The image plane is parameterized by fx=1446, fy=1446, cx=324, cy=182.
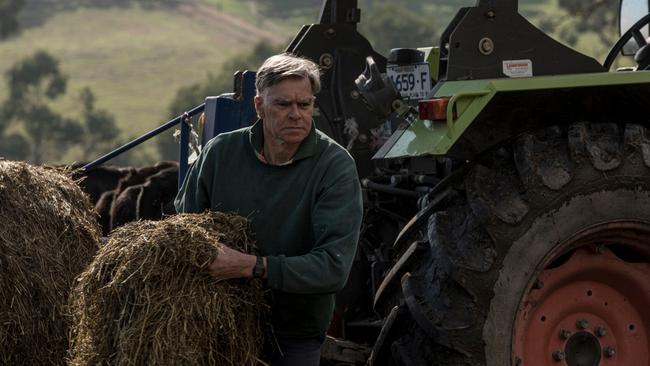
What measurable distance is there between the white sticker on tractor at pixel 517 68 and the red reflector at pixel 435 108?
Result: 0.64 meters

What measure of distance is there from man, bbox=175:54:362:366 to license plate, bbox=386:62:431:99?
73.3 inches

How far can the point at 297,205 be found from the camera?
18.8 feet

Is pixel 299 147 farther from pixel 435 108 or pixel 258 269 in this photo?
pixel 435 108

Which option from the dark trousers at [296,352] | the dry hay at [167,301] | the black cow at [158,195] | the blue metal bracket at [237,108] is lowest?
the black cow at [158,195]

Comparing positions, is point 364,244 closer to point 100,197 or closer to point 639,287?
point 639,287

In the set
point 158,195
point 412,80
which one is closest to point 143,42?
point 158,195

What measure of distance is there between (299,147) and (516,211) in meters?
1.02

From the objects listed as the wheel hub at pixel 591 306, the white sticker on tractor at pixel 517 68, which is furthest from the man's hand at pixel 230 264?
the white sticker on tractor at pixel 517 68

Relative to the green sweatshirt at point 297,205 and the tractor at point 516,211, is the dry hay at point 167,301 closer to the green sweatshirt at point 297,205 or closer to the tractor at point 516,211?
the green sweatshirt at point 297,205

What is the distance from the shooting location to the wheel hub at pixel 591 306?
6.42 metres

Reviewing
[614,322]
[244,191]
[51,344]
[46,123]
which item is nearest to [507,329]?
[614,322]

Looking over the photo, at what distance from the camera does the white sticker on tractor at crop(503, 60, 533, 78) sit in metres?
6.82

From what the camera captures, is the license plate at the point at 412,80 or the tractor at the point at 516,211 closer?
the tractor at the point at 516,211

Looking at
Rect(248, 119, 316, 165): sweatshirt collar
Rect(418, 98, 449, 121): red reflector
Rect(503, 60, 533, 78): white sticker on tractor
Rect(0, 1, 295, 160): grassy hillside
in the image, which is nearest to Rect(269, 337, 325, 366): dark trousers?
Rect(248, 119, 316, 165): sweatshirt collar
